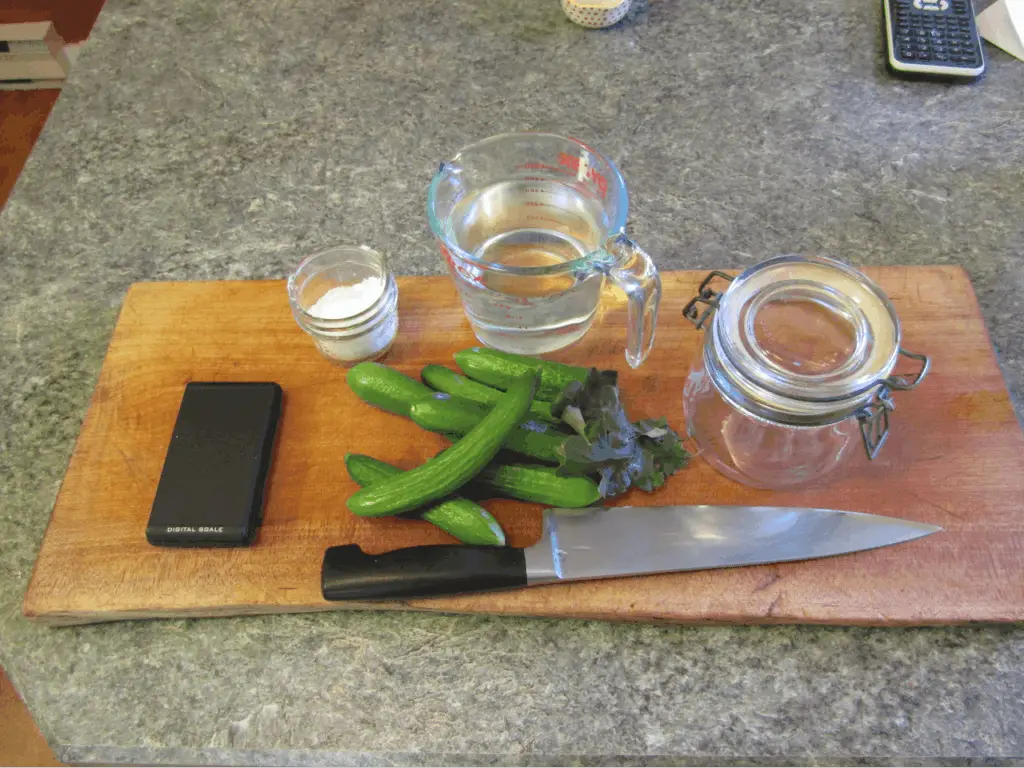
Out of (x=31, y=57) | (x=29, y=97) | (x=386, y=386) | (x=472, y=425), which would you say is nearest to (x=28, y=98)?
(x=29, y=97)

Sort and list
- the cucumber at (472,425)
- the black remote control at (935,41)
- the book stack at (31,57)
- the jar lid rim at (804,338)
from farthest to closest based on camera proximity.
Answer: the book stack at (31,57), the black remote control at (935,41), the cucumber at (472,425), the jar lid rim at (804,338)

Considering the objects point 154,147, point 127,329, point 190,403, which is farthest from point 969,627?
point 154,147

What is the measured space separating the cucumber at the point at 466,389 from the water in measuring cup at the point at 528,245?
0.31 feet

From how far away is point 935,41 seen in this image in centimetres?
134

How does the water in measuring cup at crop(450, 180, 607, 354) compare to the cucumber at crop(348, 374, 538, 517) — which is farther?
the water in measuring cup at crop(450, 180, 607, 354)

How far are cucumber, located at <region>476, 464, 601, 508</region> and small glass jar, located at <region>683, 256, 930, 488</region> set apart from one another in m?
0.17

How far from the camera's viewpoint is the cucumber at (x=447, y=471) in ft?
2.73

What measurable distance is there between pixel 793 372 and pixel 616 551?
10.6 inches

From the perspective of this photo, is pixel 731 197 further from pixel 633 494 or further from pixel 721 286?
pixel 633 494

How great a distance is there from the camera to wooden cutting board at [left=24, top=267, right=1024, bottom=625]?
2.73ft

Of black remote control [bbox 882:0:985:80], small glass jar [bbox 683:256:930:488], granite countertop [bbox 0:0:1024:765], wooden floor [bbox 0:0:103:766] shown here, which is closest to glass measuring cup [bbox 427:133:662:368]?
small glass jar [bbox 683:256:930:488]

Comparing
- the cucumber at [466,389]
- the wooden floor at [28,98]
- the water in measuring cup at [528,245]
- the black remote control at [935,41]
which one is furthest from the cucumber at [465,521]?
the wooden floor at [28,98]

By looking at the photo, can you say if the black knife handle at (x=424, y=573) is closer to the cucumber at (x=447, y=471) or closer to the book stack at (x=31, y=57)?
the cucumber at (x=447, y=471)

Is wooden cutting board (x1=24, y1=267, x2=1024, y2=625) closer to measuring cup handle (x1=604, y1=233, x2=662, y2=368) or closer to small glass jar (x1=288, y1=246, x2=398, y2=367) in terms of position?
small glass jar (x1=288, y1=246, x2=398, y2=367)
